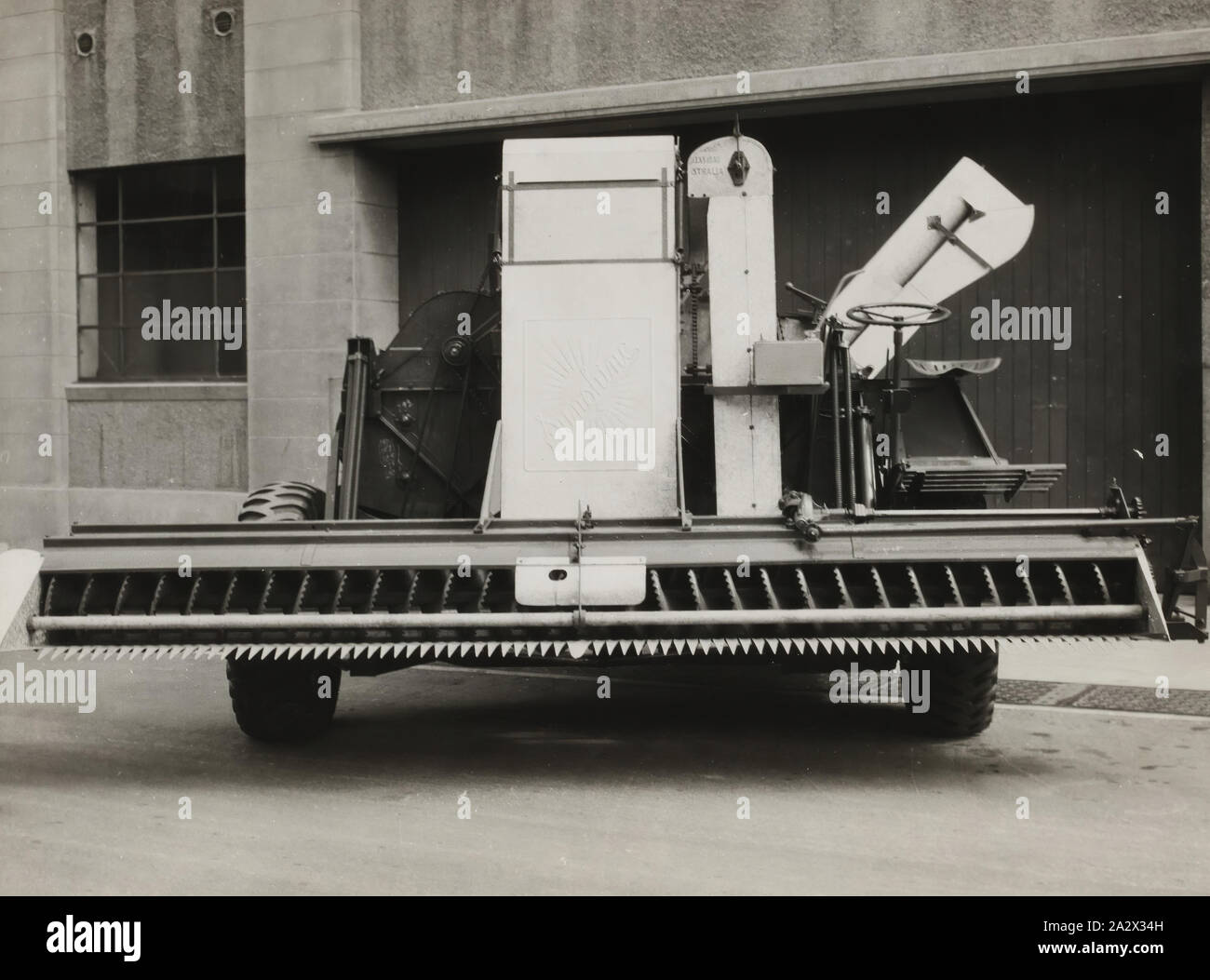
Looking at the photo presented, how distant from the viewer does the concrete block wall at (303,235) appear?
532 inches

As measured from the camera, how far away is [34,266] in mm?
15250

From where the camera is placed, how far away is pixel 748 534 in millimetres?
6133

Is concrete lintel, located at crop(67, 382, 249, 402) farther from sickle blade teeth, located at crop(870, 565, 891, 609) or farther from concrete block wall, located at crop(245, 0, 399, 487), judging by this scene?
sickle blade teeth, located at crop(870, 565, 891, 609)

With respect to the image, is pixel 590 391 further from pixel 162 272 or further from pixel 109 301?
pixel 109 301

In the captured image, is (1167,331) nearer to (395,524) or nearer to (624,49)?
(624,49)

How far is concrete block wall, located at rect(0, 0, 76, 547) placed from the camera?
49.8 ft

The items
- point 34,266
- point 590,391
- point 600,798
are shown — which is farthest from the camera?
A: point 34,266

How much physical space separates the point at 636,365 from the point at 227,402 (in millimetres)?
8345

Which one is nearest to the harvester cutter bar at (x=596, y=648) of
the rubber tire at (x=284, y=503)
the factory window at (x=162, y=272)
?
the rubber tire at (x=284, y=503)

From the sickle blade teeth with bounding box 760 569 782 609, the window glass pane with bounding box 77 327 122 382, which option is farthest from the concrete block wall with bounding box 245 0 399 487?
the sickle blade teeth with bounding box 760 569 782 609

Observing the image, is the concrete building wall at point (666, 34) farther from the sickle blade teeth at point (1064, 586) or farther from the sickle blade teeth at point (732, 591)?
the sickle blade teeth at point (732, 591)

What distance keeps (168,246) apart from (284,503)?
865 centimetres

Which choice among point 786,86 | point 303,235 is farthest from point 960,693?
point 303,235

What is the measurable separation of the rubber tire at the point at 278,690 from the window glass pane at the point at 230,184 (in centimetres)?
790
